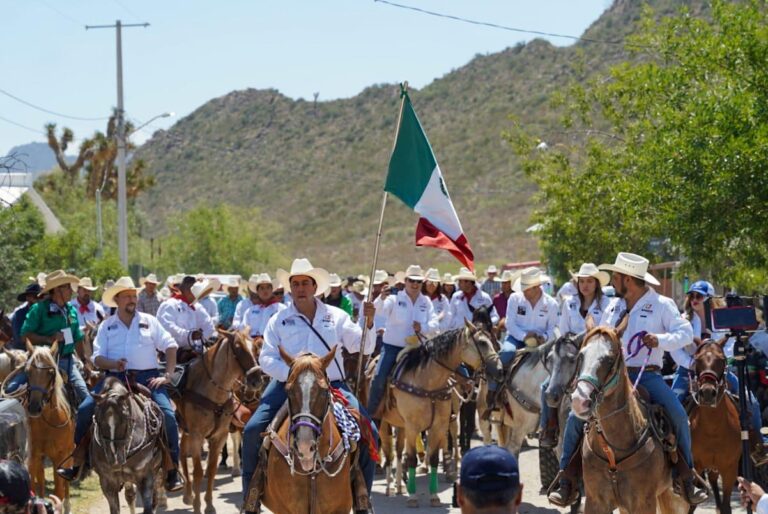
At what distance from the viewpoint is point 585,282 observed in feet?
42.2

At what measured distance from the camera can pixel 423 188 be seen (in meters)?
11.6

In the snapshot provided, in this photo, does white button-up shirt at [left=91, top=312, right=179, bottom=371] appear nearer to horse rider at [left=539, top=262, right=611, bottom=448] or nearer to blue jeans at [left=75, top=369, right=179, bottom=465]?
blue jeans at [left=75, top=369, right=179, bottom=465]

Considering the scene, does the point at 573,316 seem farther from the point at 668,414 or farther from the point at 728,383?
the point at 668,414

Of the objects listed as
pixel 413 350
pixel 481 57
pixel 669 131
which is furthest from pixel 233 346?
pixel 481 57

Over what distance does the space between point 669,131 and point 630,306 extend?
8.22 m

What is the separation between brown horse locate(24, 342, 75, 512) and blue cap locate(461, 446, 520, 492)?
8.59 m

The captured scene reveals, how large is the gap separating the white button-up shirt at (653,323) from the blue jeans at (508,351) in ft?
16.0

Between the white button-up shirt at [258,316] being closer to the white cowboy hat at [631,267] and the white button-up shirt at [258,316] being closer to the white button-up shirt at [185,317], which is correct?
the white button-up shirt at [185,317]

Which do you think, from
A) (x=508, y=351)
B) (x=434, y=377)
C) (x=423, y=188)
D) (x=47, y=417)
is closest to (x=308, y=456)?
(x=423, y=188)

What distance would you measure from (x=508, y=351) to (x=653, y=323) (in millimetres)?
5868

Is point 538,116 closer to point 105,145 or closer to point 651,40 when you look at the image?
point 105,145

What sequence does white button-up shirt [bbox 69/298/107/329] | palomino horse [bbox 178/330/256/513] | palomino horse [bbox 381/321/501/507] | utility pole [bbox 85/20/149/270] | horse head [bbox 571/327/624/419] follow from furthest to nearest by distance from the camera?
utility pole [bbox 85/20/149/270] < white button-up shirt [bbox 69/298/107/329] < palomino horse [bbox 381/321/501/507] < palomino horse [bbox 178/330/256/513] < horse head [bbox 571/327/624/419]

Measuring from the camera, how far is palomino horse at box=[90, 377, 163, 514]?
11.1 meters

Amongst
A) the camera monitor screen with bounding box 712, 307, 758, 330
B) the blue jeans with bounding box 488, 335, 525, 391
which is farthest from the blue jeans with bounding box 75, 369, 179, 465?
the camera monitor screen with bounding box 712, 307, 758, 330
